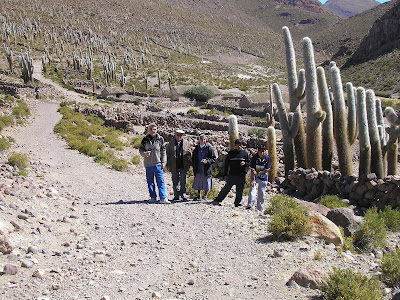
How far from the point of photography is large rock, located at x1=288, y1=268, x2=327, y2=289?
4.78m

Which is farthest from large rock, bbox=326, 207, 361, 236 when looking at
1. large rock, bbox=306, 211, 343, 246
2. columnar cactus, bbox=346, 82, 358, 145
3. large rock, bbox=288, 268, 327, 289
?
columnar cactus, bbox=346, 82, 358, 145

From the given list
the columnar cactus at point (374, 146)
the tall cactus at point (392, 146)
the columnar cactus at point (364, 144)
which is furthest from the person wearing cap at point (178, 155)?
the columnar cactus at point (374, 146)

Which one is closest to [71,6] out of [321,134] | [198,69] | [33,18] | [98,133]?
[33,18]

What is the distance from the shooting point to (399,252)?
5.66 meters

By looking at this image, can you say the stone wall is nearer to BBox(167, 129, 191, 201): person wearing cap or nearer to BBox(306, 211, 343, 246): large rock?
BBox(306, 211, 343, 246): large rock

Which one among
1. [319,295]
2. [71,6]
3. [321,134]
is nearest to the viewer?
[319,295]

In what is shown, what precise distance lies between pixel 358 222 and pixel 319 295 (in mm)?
3887

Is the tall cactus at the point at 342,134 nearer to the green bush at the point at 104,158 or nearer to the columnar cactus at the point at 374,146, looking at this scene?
the columnar cactus at the point at 374,146

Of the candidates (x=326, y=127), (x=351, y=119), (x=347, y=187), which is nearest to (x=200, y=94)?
(x=351, y=119)

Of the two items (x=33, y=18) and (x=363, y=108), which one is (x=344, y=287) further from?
(x=33, y=18)

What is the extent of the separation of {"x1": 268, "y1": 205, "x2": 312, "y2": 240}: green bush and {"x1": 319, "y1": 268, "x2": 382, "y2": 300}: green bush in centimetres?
161

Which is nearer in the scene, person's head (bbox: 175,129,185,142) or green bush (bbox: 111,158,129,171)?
person's head (bbox: 175,129,185,142)

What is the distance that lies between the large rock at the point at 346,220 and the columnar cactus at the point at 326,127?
5.26 metres

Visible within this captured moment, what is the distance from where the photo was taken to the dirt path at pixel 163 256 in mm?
4688
